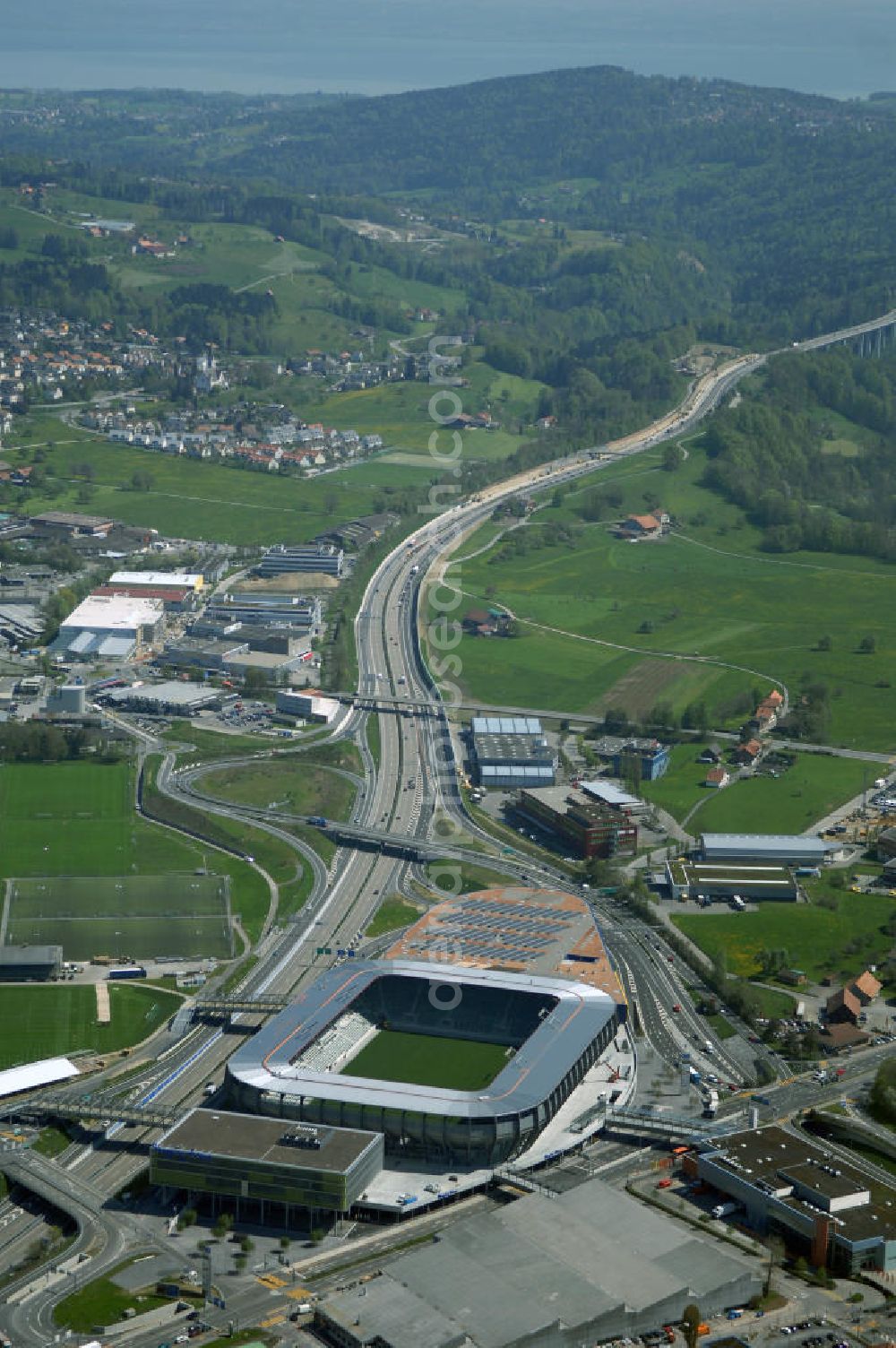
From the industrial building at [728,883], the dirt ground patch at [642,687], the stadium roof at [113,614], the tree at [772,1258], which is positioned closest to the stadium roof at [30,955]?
the industrial building at [728,883]

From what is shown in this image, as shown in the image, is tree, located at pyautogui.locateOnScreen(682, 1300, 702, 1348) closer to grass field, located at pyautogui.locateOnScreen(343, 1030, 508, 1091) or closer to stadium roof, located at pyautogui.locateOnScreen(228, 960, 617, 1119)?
stadium roof, located at pyautogui.locateOnScreen(228, 960, 617, 1119)

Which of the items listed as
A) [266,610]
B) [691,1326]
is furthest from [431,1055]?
[266,610]

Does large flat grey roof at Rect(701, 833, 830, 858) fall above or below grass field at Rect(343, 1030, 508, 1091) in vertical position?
above

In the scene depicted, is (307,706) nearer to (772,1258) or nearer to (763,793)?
(763,793)

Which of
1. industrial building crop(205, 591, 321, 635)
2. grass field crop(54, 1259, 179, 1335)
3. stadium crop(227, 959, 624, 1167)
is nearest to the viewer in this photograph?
grass field crop(54, 1259, 179, 1335)

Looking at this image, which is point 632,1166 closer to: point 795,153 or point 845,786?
point 845,786

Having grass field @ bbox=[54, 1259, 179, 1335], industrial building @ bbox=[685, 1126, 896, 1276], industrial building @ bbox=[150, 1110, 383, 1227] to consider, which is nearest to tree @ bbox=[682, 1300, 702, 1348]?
industrial building @ bbox=[685, 1126, 896, 1276]

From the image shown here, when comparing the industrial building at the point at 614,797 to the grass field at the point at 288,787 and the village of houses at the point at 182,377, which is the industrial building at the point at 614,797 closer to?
the grass field at the point at 288,787
